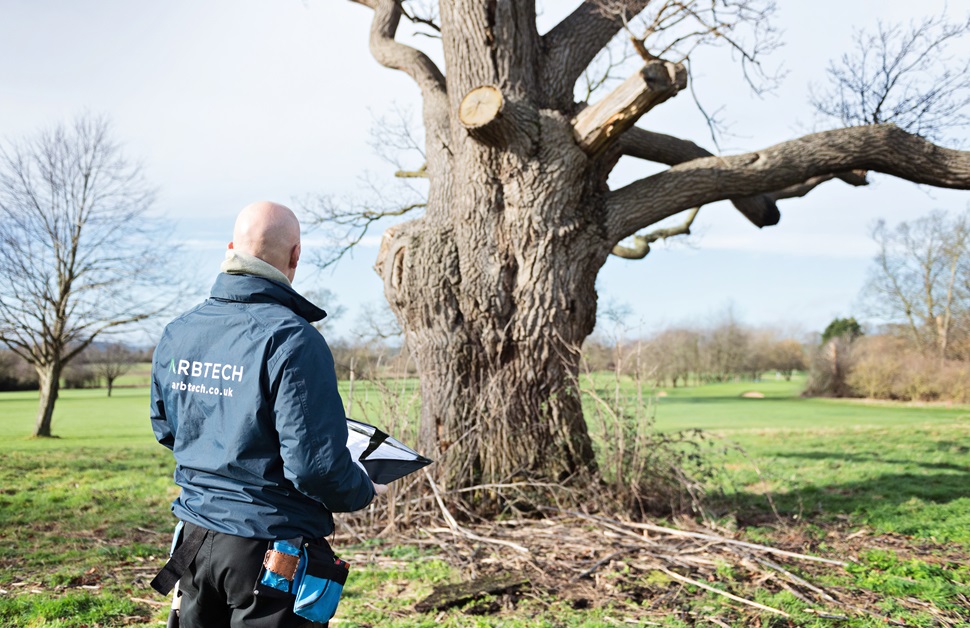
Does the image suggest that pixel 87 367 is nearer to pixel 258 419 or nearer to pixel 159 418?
pixel 159 418

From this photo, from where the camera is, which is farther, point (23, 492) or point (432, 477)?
point (23, 492)

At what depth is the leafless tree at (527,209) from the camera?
6984 mm

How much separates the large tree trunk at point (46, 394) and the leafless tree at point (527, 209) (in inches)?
319

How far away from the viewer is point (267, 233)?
8.28 feet

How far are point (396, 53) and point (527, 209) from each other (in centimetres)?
332

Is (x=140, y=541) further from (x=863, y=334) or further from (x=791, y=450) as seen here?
(x=863, y=334)

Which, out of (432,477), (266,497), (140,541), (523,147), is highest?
(523,147)

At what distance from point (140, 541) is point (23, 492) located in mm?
3099

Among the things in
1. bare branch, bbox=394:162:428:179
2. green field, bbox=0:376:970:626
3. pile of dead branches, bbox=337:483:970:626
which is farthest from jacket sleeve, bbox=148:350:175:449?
bare branch, bbox=394:162:428:179

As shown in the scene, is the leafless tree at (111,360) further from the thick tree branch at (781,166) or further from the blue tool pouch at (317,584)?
the blue tool pouch at (317,584)

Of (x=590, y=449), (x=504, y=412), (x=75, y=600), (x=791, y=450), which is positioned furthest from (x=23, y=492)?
(x=791, y=450)

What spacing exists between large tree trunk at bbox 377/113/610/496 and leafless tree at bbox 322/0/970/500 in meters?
0.01

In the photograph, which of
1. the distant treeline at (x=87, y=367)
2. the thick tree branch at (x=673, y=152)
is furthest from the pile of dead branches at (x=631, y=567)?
the distant treeline at (x=87, y=367)

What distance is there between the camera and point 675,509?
6.91 meters
